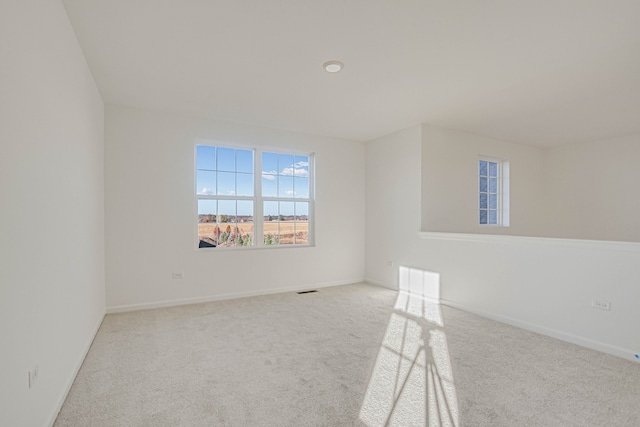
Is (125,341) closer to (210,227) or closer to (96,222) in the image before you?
(96,222)

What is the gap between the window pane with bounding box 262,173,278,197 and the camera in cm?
505

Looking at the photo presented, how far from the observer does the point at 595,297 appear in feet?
Result: 9.67

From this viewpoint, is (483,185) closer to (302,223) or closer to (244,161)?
(302,223)

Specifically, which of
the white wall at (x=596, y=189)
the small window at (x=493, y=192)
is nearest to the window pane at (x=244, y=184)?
the small window at (x=493, y=192)

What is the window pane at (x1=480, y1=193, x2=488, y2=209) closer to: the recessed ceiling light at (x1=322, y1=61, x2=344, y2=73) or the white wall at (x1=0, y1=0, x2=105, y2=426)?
the recessed ceiling light at (x1=322, y1=61, x2=344, y2=73)

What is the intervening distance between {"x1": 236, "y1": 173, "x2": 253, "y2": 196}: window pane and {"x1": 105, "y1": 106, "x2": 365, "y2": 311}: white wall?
0.49 m

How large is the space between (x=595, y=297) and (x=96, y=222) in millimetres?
4971

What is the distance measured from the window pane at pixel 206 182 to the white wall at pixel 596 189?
626 centimetres

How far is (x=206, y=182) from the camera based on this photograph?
15.1ft

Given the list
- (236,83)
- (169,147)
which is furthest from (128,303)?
(236,83)

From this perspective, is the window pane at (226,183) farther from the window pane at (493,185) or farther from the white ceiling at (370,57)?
the window pane at (493,185)

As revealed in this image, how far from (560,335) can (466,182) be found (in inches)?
105

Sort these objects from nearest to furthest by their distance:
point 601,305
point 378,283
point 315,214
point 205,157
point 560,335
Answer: point 601,305 < point 560,335 < point 205,157 < point 315,214 < point 378,283

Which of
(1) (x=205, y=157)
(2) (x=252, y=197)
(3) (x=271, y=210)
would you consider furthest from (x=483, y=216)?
(1) (x=205, y=157)
